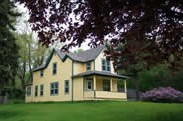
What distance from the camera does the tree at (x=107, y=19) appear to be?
9891mm

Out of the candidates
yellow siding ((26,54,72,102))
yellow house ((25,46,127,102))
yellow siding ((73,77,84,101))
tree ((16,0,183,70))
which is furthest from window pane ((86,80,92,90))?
tree ((16,0,183,70))

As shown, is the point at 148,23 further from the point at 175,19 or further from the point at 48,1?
the point at 48,1

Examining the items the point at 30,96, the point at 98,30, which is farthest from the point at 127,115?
the point at 30,96

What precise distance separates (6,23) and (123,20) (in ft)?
55.4

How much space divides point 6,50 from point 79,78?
1581cm

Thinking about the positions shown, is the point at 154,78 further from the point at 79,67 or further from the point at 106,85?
the point at 79,67

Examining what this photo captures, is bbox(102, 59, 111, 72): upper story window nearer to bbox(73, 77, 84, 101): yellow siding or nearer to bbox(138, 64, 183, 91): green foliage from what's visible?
bbox(73, 77, 84, 101): yellow siding

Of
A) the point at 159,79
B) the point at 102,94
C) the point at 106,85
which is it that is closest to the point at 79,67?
the point at 106,85

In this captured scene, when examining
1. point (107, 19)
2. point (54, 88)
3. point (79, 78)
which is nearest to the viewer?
point (107, 19)

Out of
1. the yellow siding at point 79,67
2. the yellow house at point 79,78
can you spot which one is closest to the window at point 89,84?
the yellow house at point 79,78

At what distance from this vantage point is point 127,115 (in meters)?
22.3

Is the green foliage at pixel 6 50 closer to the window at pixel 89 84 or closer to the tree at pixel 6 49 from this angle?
the tree at pixel 6 49

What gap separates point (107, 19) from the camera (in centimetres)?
1018

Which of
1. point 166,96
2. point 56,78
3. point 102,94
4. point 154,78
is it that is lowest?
point 166,96
